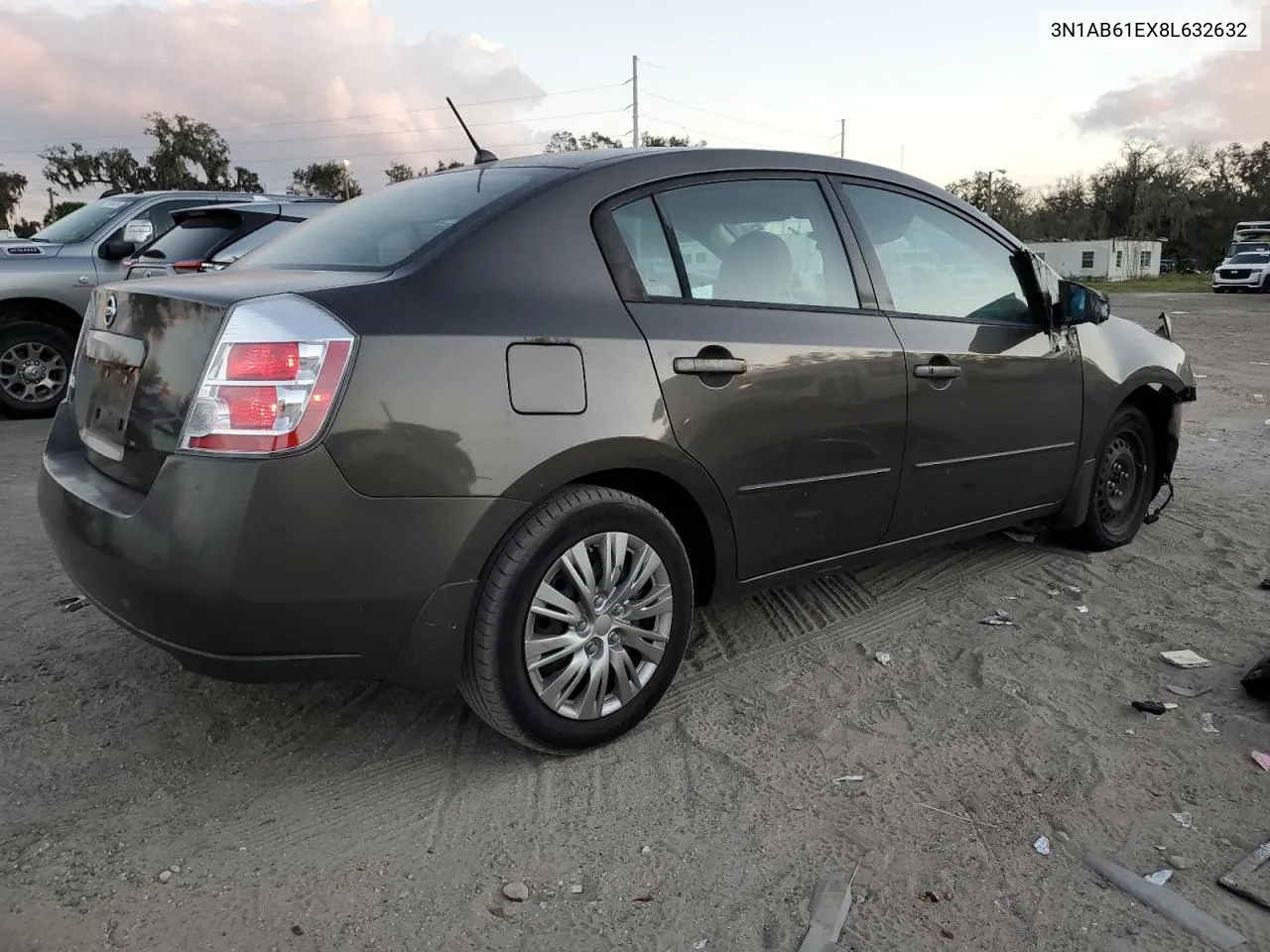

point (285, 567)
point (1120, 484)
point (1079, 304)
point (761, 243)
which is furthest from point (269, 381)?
point (1120, 484)

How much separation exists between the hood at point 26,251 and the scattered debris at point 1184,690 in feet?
28.8

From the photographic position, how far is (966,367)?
362 centimetres

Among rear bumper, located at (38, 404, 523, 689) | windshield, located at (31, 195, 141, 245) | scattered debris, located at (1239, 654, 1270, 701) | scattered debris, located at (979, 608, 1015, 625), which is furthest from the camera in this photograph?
windshield, located at (31, 195, 141, 245)

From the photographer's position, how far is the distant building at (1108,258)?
6294 cm

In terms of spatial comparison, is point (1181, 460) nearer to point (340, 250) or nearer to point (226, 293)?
point (340, 250)

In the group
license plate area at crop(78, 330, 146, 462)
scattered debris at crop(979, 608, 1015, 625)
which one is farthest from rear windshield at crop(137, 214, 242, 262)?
scattered debris at crop(979, 608, 1015, 625)

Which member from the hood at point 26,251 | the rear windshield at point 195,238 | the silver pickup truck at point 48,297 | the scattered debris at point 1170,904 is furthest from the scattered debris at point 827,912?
the hood at point 26,251

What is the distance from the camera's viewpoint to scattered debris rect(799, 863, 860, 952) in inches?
81.7

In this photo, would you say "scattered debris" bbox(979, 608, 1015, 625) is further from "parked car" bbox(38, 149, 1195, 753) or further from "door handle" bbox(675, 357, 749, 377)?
"door handle" bbox(675, 357, 749, 377)

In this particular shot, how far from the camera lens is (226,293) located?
7.76 ft

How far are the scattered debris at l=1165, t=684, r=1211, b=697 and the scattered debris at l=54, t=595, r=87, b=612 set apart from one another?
396 centimetres

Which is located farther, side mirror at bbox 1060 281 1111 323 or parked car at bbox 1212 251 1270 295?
parked car at bbox 1212 251 1270 295

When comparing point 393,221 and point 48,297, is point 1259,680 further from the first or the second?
point 48,297

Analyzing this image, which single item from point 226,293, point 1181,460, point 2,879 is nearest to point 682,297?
point 226,293
